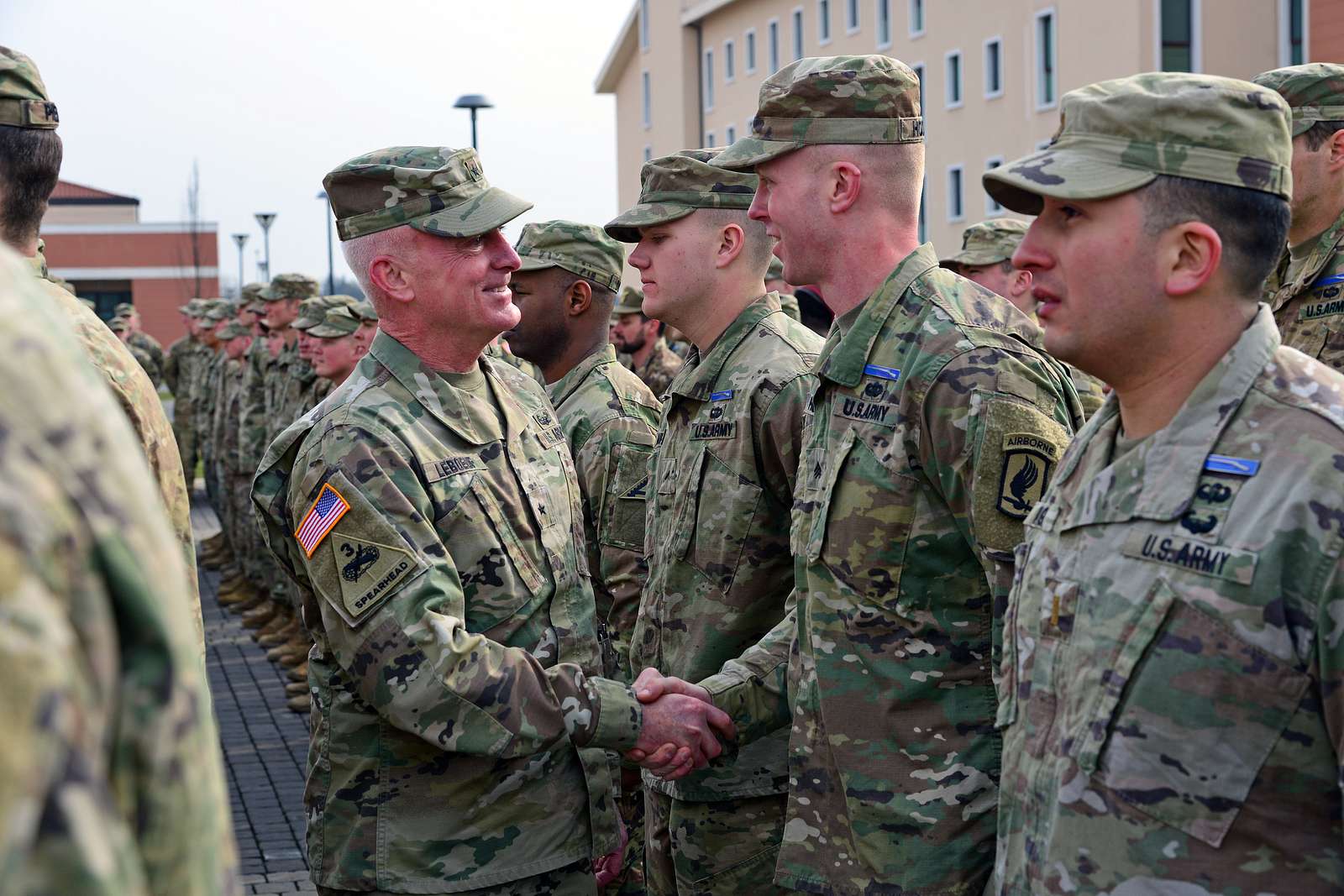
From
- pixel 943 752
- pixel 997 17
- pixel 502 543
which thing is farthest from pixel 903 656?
pixel 997 17

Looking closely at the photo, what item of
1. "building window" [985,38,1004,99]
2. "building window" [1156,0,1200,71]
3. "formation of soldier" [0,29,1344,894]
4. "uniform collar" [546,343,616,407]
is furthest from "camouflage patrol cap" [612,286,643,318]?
"building window" [985,38,1004,99]

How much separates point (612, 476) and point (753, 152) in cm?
189

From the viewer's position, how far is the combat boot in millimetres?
12781

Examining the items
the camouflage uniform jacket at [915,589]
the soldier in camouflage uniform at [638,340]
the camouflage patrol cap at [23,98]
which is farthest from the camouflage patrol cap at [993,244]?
the camouflage patrol cap at [23,98]

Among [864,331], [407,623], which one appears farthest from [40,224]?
[864,331]

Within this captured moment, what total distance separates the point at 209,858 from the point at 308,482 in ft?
7.83

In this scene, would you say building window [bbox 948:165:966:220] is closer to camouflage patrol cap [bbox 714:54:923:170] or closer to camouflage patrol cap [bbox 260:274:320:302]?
camouflage patrol cap [bbox 260:274:320:302]

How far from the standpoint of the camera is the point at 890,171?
12.1 ft

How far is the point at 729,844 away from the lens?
4012 mm

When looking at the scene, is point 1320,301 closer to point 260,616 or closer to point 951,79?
point 260,616

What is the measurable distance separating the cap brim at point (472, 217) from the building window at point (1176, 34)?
113ft

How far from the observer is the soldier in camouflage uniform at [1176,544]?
2131mm

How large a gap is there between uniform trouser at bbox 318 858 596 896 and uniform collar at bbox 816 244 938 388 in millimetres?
1352

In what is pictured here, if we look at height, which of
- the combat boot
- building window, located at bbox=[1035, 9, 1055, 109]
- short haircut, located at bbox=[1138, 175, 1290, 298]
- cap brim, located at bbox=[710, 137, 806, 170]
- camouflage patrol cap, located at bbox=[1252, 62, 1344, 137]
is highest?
building window, located at bbox=[1035, 9, 1055, 109]
